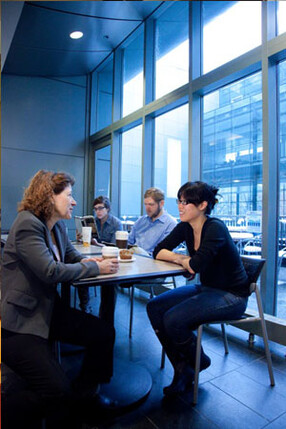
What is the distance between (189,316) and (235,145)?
6.19ft

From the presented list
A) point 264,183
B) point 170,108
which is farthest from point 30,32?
point 264,183

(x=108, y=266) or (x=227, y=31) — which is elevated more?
(x=227, y=31)

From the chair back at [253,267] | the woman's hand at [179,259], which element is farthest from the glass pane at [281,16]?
the woman's hand at [179,259]

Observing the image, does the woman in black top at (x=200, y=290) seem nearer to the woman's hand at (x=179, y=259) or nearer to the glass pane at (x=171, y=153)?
the woman's hand at (x=179, y=259)

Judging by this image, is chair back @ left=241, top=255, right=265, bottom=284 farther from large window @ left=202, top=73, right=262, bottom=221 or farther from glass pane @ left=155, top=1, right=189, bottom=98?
glass pane @ left=155, top=1, right=189, bottom=98

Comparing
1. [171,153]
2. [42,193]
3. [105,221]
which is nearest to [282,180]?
[171,153]

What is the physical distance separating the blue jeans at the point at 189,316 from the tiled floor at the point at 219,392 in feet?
0.71

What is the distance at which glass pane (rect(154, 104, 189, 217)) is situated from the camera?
3.35m

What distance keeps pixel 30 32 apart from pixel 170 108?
1.97 m

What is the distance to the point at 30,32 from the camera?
3.57 meters

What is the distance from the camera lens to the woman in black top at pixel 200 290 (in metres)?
1.55

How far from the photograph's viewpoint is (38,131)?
4969 mm

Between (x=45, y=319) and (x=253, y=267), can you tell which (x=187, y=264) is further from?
(x=45, y=319)

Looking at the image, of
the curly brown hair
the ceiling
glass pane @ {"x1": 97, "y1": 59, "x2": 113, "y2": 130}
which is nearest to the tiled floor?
the curly brown hair
